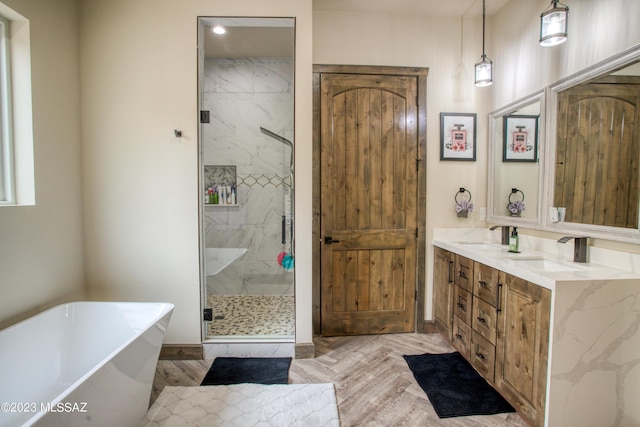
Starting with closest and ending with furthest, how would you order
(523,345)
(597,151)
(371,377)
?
1. (523,345)
2. (597,151)
3. (371,377)

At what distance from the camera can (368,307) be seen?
2.82 metres

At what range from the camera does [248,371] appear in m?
2.22

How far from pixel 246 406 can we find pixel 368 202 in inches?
73.5

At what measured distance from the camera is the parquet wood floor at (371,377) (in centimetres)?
177

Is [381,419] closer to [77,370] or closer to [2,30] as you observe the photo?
[77,370]

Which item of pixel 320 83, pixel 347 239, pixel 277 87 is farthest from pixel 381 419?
pixel 277 87

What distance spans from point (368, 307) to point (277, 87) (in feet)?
8.66

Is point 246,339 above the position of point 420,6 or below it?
below

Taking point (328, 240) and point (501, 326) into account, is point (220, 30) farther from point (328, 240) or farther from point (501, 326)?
point (501, 326)

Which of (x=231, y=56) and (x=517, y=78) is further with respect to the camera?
(x=231, y=56)

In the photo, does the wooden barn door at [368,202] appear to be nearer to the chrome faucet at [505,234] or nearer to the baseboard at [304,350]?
the baseboard at [304,350]

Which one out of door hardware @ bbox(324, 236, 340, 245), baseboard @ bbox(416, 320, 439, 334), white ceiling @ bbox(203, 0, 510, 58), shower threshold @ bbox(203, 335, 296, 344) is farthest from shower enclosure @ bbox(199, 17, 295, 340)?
baseboard @ bbox(416, 320, 439, 334)

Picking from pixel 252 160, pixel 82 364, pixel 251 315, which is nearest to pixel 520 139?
pixel 252 160

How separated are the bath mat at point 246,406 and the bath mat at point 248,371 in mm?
68
